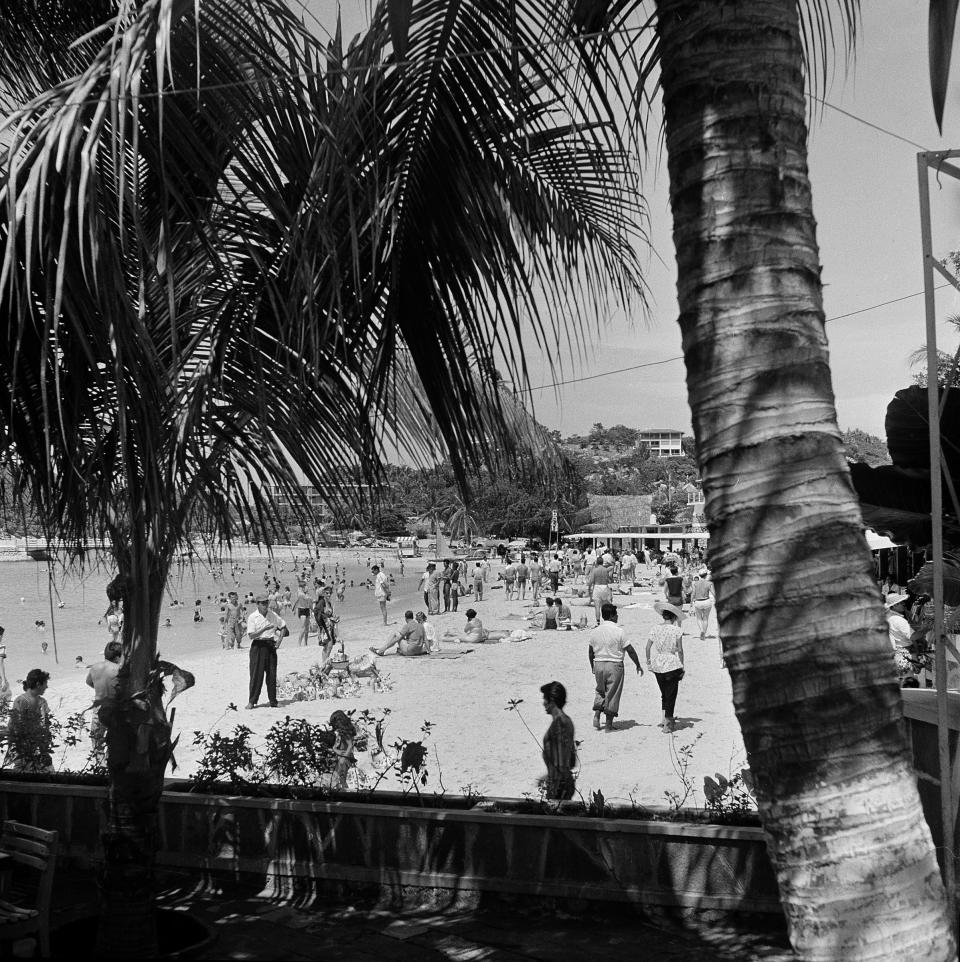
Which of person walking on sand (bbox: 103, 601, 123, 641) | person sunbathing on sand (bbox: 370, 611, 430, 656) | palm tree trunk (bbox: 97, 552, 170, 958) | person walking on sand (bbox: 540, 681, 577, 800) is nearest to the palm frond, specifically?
palm tree trunk (bbox: 97, 552, 170, 958)

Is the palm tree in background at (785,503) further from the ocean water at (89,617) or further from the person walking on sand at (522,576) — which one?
the person walking on sand at (522,576)

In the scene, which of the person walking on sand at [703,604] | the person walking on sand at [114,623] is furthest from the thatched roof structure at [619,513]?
the person walking on sand at [114,623]

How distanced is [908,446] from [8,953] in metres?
4.42

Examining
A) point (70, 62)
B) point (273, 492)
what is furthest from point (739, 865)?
point (70, 62)

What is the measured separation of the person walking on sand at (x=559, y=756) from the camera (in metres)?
6.36

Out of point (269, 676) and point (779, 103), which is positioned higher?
point (779, 103)

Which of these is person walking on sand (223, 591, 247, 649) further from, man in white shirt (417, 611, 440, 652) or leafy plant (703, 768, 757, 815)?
leafy plant (703, 768, 757, 815)

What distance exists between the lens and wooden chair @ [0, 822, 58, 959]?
4309 millimetres

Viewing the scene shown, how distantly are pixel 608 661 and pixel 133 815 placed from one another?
643cm

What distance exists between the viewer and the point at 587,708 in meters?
12.4

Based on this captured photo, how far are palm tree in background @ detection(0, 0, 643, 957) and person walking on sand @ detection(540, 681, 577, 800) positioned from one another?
2545 millimetres

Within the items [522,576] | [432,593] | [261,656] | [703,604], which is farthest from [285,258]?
[522,576]

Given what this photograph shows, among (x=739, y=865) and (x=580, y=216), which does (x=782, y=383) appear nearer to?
(x=580, y=216)

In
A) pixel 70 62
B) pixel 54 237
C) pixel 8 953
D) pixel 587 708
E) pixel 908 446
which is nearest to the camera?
pixel 54 237
